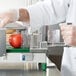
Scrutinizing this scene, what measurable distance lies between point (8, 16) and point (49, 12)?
0.80 ft

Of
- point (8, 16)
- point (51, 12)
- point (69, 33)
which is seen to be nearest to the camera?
point (69, 33)

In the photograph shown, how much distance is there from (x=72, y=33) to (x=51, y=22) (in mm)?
334

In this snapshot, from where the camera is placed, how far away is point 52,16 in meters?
1.23

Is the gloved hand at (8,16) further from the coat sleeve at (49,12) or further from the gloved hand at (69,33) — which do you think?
the gloved hand at (69,33)

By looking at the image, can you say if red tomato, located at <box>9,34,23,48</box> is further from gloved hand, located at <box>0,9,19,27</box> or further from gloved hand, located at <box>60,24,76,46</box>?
gloved hand, located at <box>60,24,76,46</box>

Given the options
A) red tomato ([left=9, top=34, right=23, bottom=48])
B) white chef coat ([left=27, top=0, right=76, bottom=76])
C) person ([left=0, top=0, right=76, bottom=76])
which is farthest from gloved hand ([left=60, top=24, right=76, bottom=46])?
red tomato ([left=9, top=34, right=23, bottom=48])

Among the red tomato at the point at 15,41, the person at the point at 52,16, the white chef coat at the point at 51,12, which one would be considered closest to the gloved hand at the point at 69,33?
the person at the point at 52,16

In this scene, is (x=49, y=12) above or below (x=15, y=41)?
above

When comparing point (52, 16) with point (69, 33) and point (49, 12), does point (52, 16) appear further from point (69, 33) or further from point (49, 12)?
point (69, 33)

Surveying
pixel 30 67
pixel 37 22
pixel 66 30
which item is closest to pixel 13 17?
pixel 37 22

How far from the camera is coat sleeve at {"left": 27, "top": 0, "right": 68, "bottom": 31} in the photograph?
1.22 meters

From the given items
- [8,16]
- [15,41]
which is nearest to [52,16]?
[8,16]

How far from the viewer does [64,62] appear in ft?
3.35

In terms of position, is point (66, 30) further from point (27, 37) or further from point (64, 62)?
point (27, 37)
